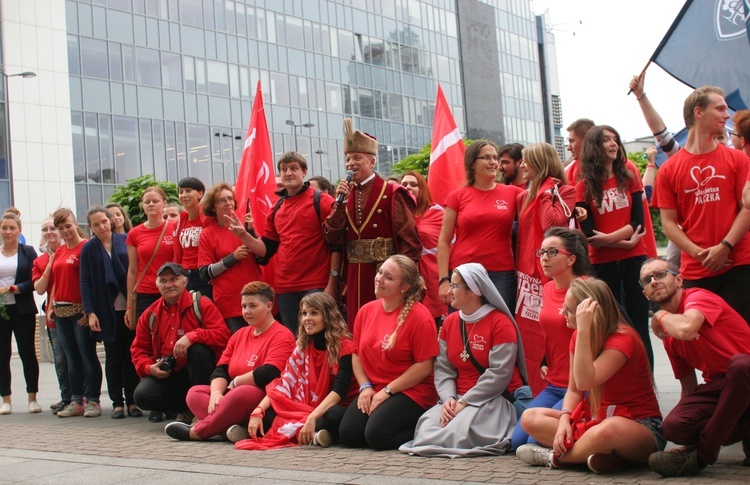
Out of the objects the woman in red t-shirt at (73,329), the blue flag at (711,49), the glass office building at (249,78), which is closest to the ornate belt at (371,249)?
the blue flag at (711,49)

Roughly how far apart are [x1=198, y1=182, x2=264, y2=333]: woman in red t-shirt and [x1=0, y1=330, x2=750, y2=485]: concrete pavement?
124 cm

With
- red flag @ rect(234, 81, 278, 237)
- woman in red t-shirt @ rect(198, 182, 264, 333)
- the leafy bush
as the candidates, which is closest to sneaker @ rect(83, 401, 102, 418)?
woman in red t-shirt @ rect(198, 182, 264, 333)

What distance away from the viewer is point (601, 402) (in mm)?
5461

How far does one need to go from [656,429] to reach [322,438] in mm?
2468

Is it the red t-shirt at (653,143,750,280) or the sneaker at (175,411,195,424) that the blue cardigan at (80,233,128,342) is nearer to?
the sneaker at (175,411,195,424)

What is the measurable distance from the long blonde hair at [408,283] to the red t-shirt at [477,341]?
0.35 m

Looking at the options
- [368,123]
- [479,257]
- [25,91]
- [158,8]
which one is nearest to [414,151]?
[368,123]

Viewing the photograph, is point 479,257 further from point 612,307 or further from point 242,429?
point 242,429

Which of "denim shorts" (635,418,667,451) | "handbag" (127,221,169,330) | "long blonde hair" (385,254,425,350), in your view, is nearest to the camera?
"denim shorts" (635,418,667,451)

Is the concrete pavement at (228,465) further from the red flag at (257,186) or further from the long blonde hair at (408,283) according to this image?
the red flag at (257,186)

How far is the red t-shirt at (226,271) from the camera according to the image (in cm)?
854

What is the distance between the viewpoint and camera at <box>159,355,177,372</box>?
830 cm

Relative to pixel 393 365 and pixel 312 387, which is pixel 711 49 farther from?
pixel 312 387

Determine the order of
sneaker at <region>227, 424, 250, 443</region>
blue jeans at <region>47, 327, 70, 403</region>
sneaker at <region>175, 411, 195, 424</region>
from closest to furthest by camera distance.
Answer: sneaker at <region>227, 424, 250, 443</region>, sneaker at <region>175, 411, 195, 424</region>, blue jeans at <region>47, 327, 70, 403</region>
